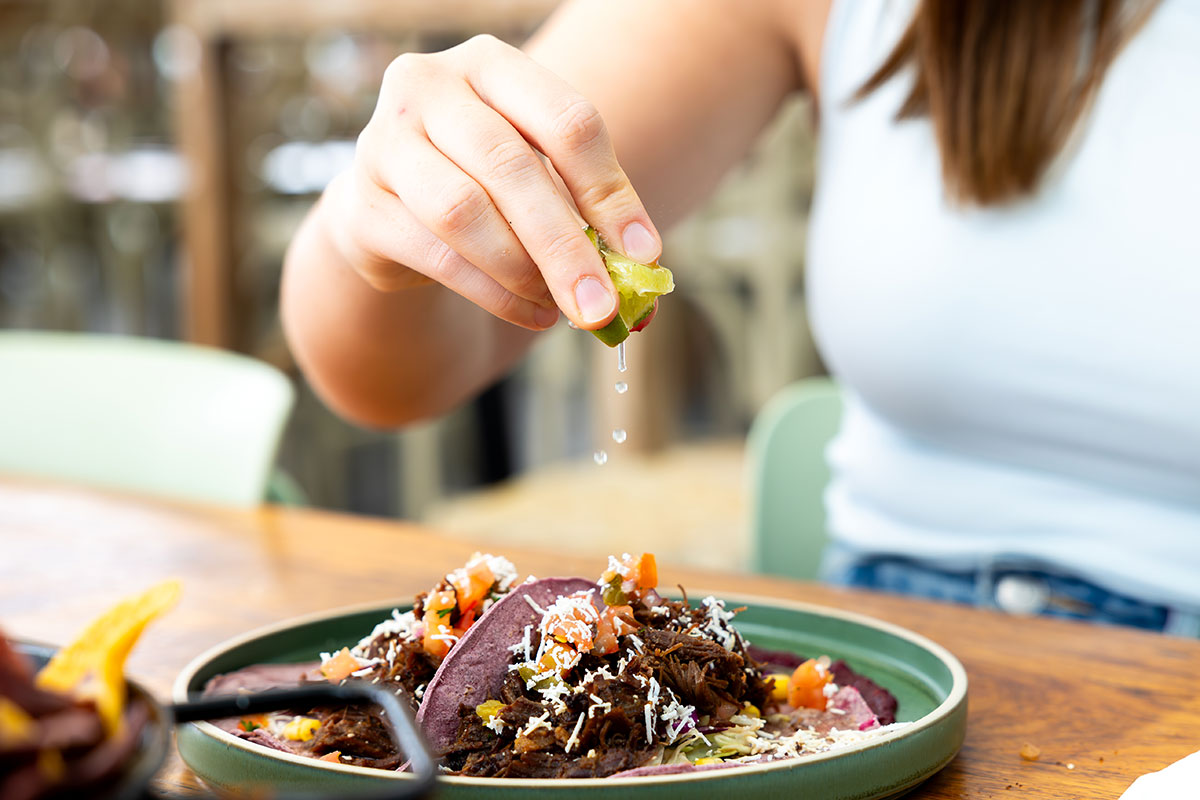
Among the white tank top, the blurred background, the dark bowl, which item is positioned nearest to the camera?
the dark bowl

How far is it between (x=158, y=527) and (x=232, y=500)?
0.27m

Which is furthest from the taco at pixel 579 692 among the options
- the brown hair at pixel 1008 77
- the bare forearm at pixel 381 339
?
the brown hair at pixel 1008 77

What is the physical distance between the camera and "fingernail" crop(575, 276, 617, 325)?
61cm

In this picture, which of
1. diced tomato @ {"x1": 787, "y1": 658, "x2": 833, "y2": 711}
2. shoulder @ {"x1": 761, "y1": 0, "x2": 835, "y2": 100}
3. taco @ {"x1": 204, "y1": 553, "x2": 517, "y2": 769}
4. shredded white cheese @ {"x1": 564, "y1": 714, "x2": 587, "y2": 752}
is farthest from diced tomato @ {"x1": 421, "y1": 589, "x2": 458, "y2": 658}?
shoulder @ {"x1": 761, "y1": 0, "x2": 835, "y2": 100}

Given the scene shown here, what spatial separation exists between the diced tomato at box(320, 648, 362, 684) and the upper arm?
595mm

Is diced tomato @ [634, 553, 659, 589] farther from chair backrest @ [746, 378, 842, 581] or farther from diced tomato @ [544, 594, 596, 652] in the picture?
chair backrest @ [746, 378, 842, 581]

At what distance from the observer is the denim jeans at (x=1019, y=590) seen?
1.10m

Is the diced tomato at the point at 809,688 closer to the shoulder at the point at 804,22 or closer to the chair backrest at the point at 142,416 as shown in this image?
the shoulder at the point at 804,22

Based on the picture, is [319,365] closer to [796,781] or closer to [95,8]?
[796,781]

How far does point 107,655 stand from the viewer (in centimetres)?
33

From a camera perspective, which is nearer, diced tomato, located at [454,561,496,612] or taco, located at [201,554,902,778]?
taco, located at [201,554,902,778]

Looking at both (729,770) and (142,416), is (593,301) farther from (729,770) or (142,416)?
(142,416)

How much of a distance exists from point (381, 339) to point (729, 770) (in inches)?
29.3

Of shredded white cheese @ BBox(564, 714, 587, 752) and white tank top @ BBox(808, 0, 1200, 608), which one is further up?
white tank top @ BBox(808, 0, 1200, 608)
